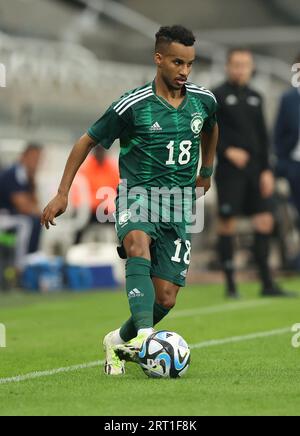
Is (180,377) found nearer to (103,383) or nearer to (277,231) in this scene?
(103,383)

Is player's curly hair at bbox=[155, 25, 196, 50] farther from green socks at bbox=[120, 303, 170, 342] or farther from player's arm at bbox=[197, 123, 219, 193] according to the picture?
green socks at bbox=[120, 303, 170, 342]

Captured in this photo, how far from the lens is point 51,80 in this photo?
19.7 m

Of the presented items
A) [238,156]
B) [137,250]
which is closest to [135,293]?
[137,250]

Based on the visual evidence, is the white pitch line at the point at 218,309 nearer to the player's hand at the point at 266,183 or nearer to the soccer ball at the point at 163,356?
the player's hand at the point at 266,183

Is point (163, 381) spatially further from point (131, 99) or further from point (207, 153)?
point (207, 153)

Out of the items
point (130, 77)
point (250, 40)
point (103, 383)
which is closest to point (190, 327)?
point (103, 383)

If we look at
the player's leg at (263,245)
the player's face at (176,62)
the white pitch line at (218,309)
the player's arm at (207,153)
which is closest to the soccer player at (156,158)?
the player's face at (176,62)

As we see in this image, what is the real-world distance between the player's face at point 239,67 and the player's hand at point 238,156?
2.45ft

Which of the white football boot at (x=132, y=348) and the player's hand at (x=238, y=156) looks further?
the player's hand at (x=238, y=156)

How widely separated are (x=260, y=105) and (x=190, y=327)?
408 centimetres

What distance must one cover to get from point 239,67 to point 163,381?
718cm

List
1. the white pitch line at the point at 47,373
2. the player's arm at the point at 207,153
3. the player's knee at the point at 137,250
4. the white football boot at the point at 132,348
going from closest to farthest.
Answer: the white football boot at the point at 132,348 < the white pitch line at the point at 47,373 < the player's knee at the point at 137,250 < the player's arm at the point at 207,153

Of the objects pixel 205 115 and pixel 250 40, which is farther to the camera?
pixel 250 40

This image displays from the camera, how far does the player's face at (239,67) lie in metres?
13.2
